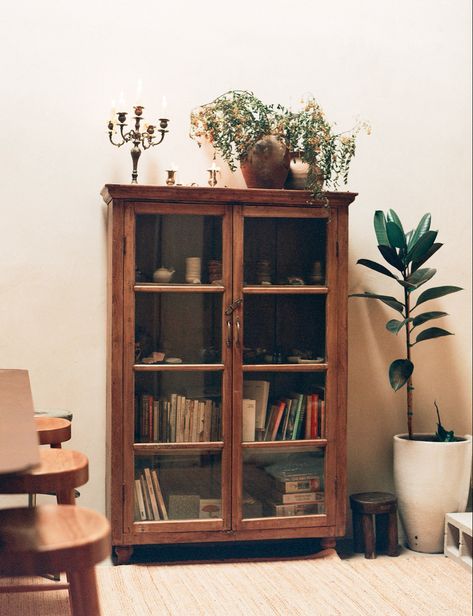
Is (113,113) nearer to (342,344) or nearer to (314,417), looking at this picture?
(342,344)

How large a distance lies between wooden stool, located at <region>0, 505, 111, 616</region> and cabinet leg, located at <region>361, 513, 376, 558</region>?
7.88 ft

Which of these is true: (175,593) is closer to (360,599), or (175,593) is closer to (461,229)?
(360,599)

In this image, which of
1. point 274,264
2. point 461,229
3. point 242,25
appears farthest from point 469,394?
point 242,25

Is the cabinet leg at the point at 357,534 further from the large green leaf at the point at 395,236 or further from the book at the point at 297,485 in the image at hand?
the large green leaf at the point at 395,236

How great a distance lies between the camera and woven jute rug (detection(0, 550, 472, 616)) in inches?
132

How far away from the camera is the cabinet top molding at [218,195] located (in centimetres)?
381

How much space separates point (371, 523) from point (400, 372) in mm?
753

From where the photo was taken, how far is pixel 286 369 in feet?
13.1

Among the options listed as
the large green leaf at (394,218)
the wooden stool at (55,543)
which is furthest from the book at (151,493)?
the wooden stool at (55,543)

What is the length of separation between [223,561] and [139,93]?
224 centimetres

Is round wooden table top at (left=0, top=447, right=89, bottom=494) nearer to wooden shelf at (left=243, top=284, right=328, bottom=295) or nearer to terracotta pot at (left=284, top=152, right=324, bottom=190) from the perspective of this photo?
wooden shelf at (left=243, top=284, right=328, bottom=295)

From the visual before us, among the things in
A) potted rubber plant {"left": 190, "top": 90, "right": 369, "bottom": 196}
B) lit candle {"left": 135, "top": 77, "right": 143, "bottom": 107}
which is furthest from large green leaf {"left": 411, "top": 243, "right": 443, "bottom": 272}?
lit candle {"left": 135, "top": 77, "right": 143, "bottom": 107}

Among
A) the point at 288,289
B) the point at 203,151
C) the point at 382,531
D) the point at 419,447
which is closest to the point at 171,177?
the point at 203,151

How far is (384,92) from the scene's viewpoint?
179 inches
